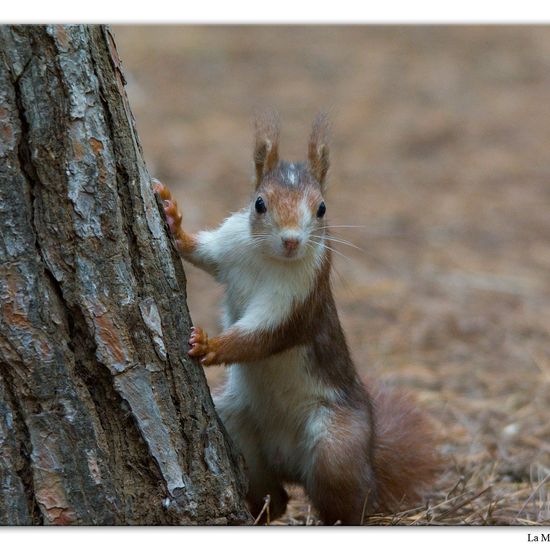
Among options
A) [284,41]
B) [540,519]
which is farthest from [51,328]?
[284,41]

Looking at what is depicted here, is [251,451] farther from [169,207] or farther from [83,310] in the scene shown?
[83,310]

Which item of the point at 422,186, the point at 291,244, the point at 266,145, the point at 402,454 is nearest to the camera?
the point at 291,244

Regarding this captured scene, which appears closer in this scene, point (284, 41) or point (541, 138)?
point (541, 138)

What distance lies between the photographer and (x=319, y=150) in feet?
9.14

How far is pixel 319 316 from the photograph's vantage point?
2715 mm

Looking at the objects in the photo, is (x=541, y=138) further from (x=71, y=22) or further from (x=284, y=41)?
(x=71, y=22)

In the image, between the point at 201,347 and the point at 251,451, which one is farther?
the point at 251,451

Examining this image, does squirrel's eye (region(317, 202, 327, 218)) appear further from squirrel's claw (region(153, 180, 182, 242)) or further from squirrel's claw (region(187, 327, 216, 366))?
squirrel's claw (region(187, 327, 216, 366))

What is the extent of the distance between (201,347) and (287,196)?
0.52 m

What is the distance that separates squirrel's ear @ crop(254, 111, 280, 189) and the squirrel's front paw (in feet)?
1.98

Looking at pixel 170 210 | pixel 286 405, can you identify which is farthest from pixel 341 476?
pixel 170 210

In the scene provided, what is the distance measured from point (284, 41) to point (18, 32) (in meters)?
7.48

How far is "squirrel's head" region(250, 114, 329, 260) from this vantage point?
2525mm

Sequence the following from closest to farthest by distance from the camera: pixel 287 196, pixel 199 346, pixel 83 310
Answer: pixel 83 310
pixel 199 346
pixel 287 196
